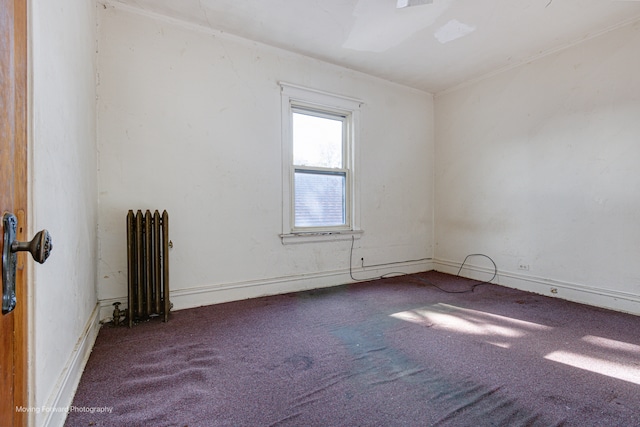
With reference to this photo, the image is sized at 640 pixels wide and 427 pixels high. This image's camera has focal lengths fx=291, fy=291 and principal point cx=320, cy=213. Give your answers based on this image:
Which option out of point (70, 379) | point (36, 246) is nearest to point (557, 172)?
point (36, 246)

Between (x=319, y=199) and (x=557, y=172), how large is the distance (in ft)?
8.47

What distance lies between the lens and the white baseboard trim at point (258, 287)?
8.68ft

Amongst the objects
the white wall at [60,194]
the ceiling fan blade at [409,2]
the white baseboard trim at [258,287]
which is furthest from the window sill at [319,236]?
the ceiling fan blade at [409,2]

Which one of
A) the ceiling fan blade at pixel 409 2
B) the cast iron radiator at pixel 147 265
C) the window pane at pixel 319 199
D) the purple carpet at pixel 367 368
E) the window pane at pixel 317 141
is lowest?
the purple carpet at pixel 367 368

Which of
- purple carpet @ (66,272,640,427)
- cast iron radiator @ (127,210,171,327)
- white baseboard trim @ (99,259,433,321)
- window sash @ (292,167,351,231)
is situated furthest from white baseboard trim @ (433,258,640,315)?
cast iron radiator @ (127,210,171,327)

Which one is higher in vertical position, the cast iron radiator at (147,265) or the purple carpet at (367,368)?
the cast iron radiator at (147,265)

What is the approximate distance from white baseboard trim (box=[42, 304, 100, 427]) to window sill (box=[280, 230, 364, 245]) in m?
1.79

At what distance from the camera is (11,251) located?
61cm

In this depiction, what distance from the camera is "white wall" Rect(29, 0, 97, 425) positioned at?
3.26ft

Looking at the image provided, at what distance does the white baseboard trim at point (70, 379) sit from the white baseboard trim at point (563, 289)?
13.2ft

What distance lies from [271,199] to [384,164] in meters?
1.69

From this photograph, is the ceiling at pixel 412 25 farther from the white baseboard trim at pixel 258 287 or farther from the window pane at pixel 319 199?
the white baseboard trim at pixel 258 287

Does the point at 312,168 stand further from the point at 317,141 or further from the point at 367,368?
the point at 367,368

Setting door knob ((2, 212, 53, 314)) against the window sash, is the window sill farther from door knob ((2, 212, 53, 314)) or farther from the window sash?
door knob ((2, 212, 53, 314))
